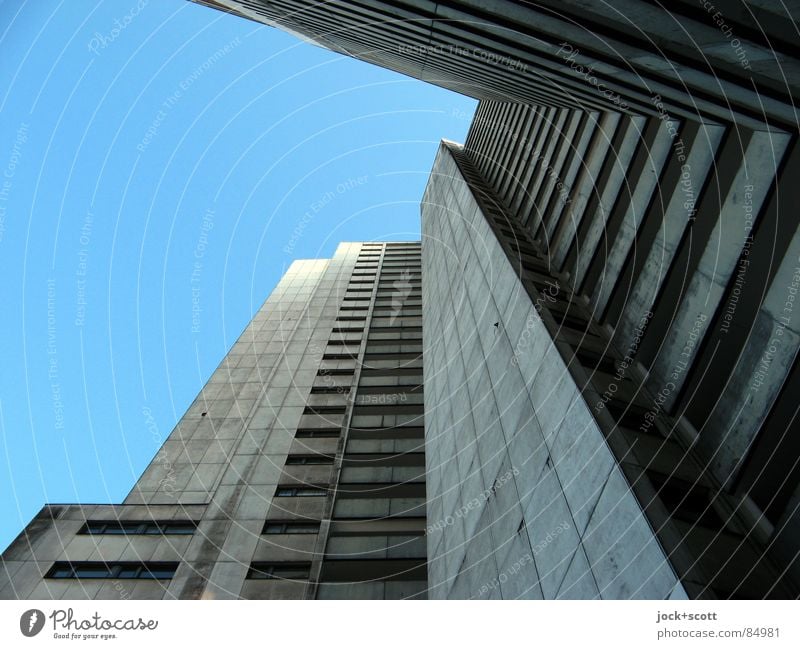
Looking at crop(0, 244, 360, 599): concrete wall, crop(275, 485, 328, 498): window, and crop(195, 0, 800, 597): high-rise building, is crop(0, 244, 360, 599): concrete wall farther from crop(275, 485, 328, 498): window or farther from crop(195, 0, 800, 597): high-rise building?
crop(195, 0, 800, 597): high-rise building

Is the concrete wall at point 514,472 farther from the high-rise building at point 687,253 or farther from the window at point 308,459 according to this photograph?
the window at point 308,459

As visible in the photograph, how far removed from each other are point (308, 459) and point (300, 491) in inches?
112

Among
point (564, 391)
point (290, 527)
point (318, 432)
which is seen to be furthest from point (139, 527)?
point (564, 391)

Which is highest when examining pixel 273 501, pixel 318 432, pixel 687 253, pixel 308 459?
pixel 687 253

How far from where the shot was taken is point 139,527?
29.0 metres

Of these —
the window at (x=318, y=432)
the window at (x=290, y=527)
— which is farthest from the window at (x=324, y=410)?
the window at (x=290, y=527)

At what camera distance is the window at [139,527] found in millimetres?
28625

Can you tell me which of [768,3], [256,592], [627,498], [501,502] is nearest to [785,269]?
[768,3]

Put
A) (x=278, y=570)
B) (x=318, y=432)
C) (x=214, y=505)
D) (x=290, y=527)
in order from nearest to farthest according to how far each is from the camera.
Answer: (x=278, y=570)
(x=290, y=527)
(x=214, y=505)
(x=318, y=432)

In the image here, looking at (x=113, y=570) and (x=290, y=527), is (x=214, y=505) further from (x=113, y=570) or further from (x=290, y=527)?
(x=113, y=570)

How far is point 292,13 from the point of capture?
21953 millimetres

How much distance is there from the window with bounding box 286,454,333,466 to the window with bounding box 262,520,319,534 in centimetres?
488

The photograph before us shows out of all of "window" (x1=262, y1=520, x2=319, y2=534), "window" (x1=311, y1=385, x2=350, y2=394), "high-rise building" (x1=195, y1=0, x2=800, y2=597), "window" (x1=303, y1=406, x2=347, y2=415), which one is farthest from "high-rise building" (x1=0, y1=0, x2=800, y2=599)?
"window" (x1=311, y1=385, x2=350, y2=394)
